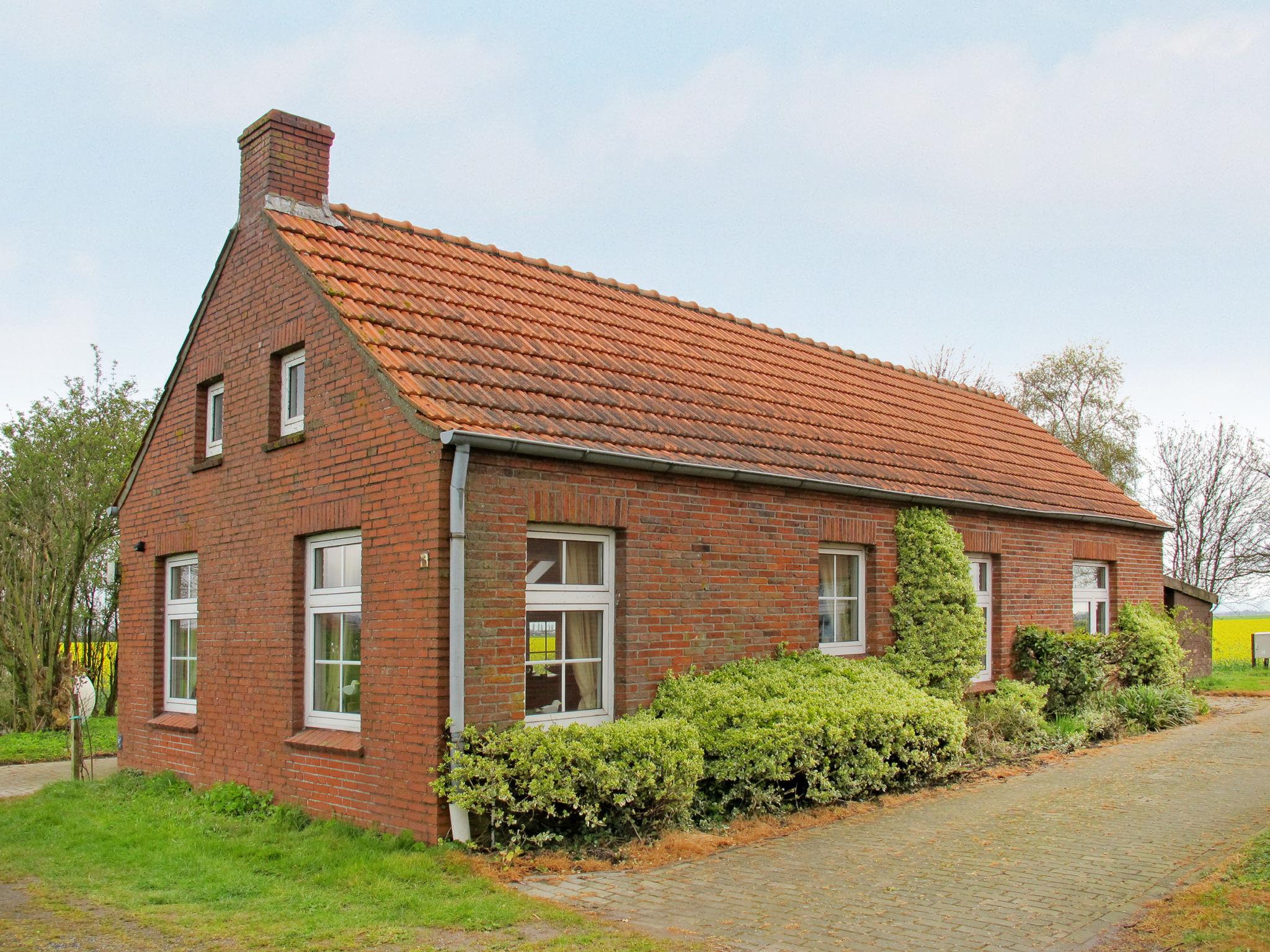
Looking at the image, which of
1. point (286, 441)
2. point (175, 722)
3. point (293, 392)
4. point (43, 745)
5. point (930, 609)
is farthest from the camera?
point (43, 745)

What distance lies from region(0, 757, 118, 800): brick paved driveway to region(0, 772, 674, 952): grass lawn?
2518 millimetres

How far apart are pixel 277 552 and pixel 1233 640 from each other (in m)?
41.6

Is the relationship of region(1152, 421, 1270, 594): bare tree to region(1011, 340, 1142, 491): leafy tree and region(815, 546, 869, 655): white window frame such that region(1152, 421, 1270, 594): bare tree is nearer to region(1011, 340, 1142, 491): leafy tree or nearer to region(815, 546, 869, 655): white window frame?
region(1011, 340, 1142, 491): leafy tree

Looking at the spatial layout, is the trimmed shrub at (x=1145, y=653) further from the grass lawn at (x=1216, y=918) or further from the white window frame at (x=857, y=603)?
the grass lawn at (x=1216, y=918)

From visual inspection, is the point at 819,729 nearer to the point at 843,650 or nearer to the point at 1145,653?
the point at 843,650

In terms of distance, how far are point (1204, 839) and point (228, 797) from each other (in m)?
8.73

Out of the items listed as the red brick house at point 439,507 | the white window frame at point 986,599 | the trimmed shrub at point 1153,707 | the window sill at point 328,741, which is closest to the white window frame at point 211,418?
the red brick house at point 439,507

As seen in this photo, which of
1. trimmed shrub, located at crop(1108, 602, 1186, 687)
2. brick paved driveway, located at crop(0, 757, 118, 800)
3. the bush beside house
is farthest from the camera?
trimmed shrub, located at crop(1108, 602, 1186, 687)

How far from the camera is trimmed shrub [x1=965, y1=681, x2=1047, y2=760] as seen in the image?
42.9 feet

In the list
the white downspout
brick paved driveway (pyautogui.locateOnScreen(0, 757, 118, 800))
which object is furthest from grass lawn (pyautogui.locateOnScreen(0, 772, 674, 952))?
brick paved driveway (pyautogui.locateOnScreen(0, 757, 118, 800))

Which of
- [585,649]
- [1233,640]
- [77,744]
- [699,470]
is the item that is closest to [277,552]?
[585,649]

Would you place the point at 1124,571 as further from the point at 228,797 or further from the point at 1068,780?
the point at 228,797

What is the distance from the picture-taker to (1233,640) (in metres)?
42.4

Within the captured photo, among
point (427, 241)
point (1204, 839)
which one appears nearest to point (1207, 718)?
point (1204, 839)
